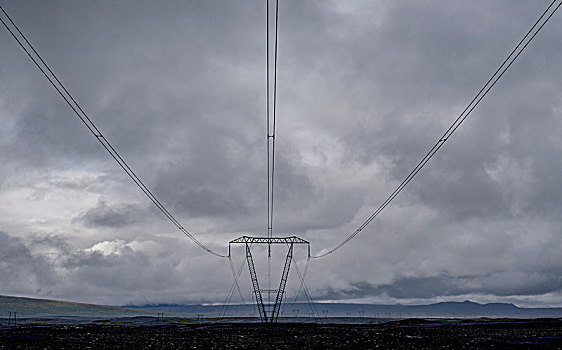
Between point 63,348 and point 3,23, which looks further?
point 63,348

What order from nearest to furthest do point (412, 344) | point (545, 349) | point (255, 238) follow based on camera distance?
point (545, 349)
point (412, 344)
point (255, 238)

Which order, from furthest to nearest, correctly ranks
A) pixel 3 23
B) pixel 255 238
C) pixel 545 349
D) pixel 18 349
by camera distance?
pixel 255 238 < pixel 18 349 < pixel 545 349 < pixel 3 23

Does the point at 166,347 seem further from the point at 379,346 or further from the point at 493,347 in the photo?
the point at 493,347

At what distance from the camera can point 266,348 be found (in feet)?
141

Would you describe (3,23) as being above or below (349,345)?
above

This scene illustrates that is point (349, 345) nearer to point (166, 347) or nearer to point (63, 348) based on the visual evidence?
point (166, 347)

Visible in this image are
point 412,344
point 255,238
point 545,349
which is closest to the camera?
point 545,349

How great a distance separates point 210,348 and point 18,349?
1478cm

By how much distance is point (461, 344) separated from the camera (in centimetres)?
4569

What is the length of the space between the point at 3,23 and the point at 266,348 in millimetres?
28717

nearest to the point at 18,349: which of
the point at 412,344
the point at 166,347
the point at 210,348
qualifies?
the point at 166,347

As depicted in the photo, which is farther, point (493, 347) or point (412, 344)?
point (412, 344)

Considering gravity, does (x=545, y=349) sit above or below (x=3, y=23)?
below

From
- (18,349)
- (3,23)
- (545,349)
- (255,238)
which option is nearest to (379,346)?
(545,349)
